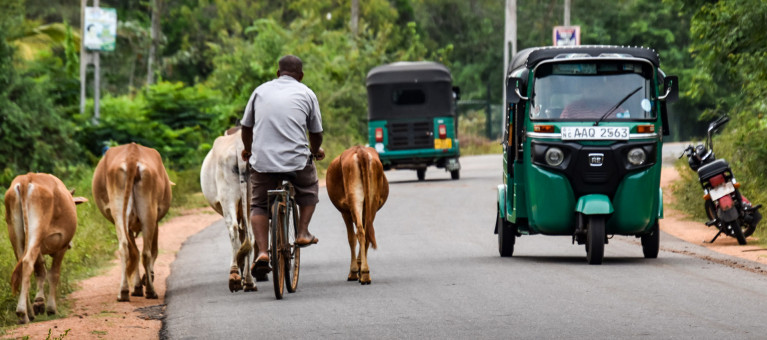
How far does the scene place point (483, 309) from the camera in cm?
980

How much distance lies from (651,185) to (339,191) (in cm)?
331

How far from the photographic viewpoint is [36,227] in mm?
10602

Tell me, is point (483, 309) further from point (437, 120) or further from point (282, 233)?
point (437, 120)

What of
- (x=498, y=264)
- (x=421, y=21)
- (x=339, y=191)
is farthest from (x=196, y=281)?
(x=421, y=21)

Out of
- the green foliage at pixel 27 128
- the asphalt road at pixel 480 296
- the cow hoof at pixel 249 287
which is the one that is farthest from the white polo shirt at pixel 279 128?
the green foliage at pixel 27 128

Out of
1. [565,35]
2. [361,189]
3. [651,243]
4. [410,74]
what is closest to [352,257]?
[361,189]

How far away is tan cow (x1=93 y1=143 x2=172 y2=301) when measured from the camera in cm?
1186

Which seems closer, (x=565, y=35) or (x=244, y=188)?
(x=244, y=188)

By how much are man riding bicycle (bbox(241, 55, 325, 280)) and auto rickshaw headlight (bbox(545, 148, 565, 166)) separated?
304cm

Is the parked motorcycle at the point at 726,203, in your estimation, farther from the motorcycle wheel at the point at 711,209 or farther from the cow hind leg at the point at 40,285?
the cow hind leg at the point at 40,285

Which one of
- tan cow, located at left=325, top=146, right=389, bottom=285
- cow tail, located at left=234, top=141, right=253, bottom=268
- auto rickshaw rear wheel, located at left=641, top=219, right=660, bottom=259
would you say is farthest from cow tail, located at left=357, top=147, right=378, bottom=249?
auto rickshaw rear wheel, located at left=641, top=219, right=660, bottom=259

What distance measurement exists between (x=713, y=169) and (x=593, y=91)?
3.41 metres

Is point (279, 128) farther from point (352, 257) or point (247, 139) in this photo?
point (352, 257)

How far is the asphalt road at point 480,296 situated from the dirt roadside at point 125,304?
0.21 meters
